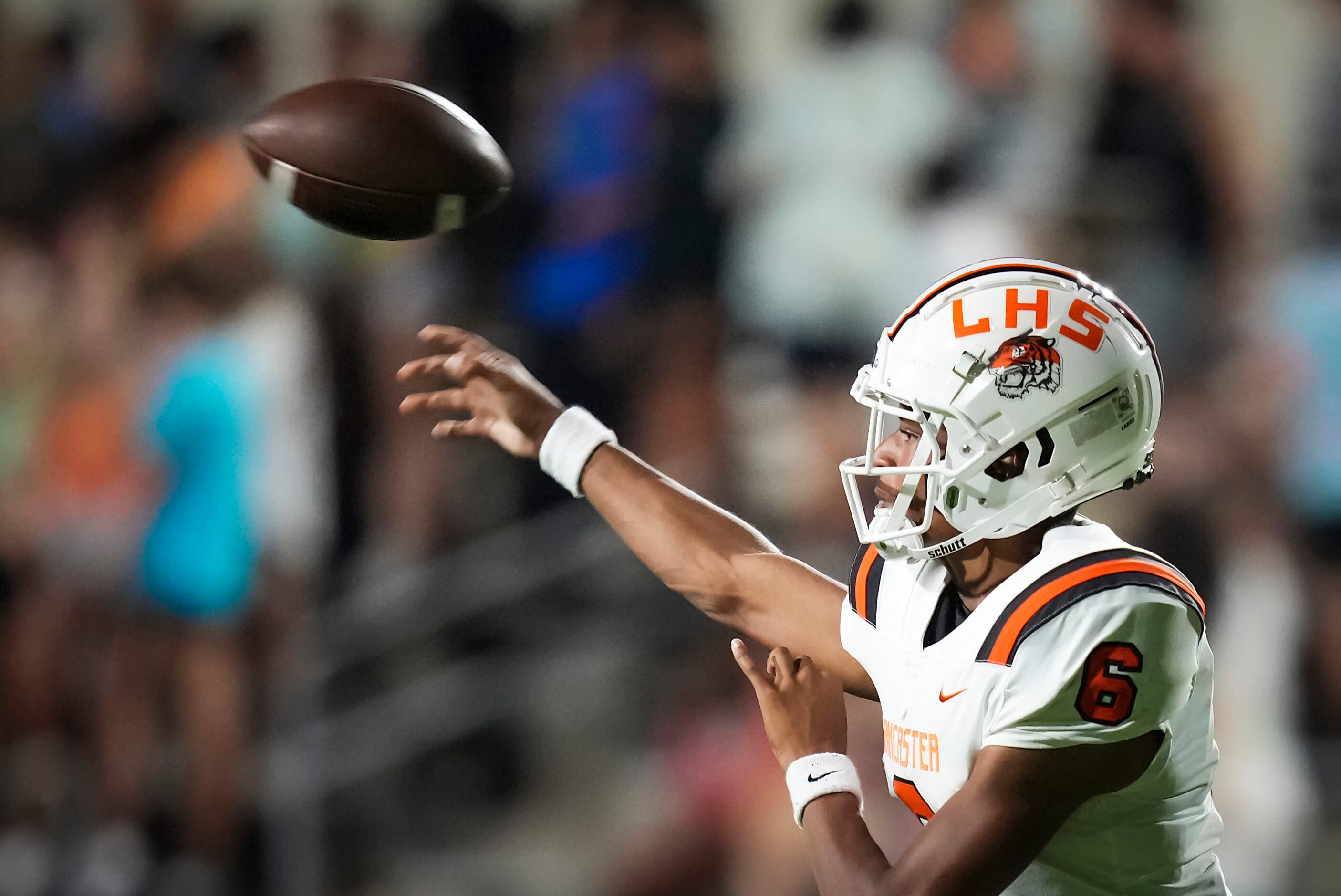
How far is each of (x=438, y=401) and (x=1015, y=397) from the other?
0.89m

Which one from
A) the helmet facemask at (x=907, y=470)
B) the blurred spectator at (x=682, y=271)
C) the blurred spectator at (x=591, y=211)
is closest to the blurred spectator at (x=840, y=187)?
the blurred spectator at (x=682, y=271)

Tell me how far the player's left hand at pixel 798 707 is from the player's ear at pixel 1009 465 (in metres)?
0.32

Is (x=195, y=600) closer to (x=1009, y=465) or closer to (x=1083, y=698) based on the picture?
(x=1009, y=465)

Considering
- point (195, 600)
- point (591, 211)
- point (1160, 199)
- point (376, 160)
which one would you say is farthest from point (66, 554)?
point (1160, 199)

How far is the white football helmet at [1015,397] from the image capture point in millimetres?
1794

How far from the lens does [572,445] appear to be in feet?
7.51

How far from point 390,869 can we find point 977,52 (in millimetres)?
2935

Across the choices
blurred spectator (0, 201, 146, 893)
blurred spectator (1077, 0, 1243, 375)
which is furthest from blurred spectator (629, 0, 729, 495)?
blurred spectator (0, 201, 146, 893)

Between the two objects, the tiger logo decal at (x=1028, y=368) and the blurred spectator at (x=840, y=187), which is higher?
the tiger logo decal at (x=1028, y=368)

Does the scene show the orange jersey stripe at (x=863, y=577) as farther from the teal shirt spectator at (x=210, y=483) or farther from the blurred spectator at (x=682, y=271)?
the teal shirt spectator at (x=210, y=483)

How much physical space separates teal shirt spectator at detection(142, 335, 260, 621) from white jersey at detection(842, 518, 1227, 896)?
9.59ft

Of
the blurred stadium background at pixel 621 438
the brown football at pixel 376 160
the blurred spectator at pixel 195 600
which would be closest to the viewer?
the brown football at pixel 376 160

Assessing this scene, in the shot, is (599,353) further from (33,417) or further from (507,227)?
(33,417)

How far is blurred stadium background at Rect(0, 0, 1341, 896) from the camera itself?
13.8 ft
